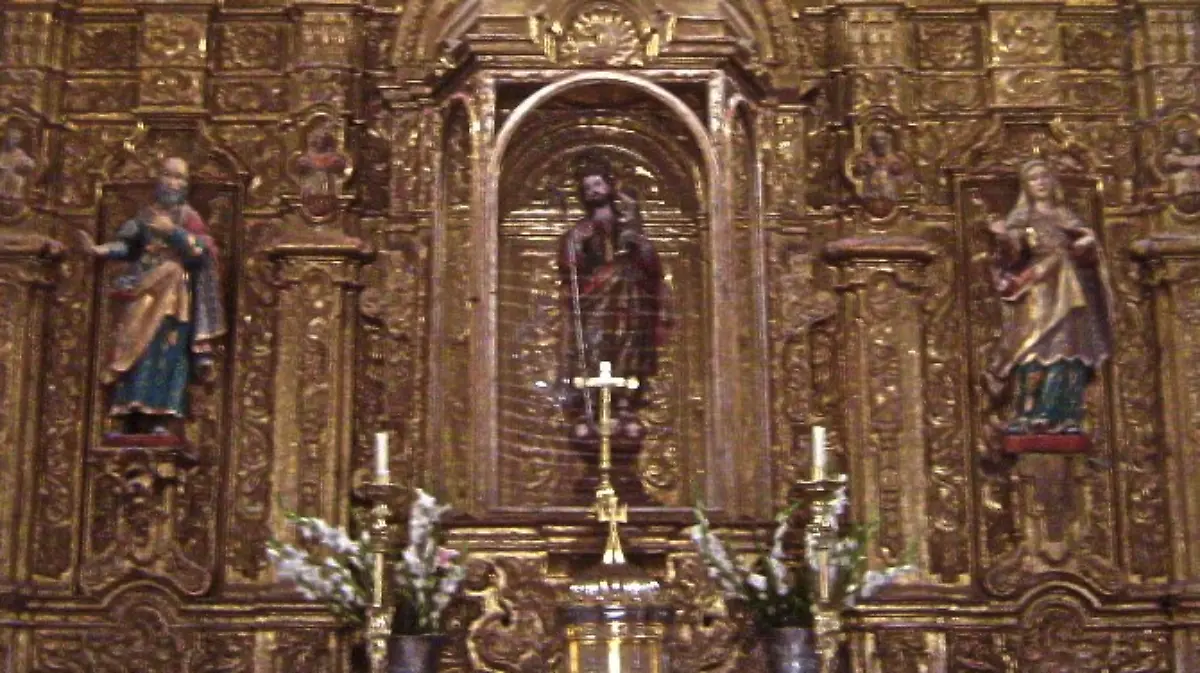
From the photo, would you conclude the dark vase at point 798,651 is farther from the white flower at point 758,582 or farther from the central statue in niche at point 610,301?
the central statue in niche at point 610,301

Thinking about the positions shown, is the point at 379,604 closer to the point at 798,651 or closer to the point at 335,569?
the point at 335,569

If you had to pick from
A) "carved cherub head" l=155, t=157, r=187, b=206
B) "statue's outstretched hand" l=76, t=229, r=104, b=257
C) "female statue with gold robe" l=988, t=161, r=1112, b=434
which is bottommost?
"female statue with gold robe" l=988, t=161, r=1112, b=434

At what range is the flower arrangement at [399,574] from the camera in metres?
9.37

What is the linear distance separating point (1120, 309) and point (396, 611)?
4.79 metres

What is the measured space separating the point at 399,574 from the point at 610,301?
2.33 m

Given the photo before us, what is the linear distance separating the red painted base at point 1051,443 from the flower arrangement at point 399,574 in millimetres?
3346

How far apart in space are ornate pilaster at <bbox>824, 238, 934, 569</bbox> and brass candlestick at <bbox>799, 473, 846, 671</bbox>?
62 centimetres

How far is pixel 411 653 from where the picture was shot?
9.32 m

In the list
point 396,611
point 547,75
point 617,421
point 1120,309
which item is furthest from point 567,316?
point 1120,309

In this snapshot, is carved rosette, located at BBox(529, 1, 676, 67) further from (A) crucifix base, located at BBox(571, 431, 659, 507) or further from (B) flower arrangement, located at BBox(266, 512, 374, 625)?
(B) flower arrangement, located at BBox(266, 512, 374, 625)

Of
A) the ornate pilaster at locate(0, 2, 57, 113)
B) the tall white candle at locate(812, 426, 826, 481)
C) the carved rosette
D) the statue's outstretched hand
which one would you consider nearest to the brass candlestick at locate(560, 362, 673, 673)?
the tall white candle at locate(812, 426, 826, 481)

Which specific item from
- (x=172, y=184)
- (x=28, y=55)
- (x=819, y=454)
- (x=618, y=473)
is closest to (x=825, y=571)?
(x=819, y=454)

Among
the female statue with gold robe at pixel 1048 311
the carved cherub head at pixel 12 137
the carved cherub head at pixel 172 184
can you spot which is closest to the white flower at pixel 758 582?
the female statue with gold robe at pixel 1048 311

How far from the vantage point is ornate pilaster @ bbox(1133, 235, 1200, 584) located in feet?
33.7
